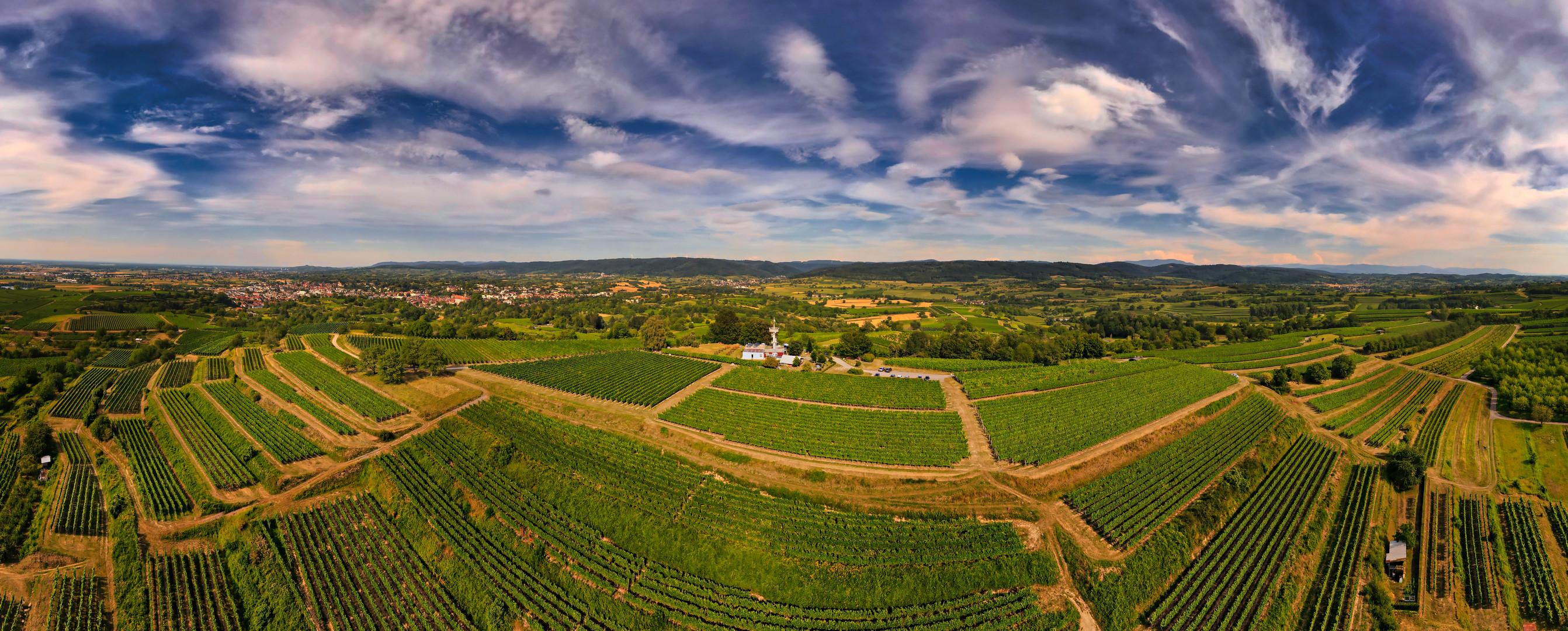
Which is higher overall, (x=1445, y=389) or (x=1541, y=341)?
(x=1541, y=341)

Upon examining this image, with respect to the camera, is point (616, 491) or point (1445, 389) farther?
point (1445, 389)

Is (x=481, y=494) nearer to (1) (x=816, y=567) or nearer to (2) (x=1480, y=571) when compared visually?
(1) (x=816, y=567)

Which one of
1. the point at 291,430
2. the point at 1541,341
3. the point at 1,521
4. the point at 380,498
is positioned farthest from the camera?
the point at 1541,341

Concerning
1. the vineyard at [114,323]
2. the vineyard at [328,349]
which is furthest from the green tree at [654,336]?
the vineyard at [114,323]

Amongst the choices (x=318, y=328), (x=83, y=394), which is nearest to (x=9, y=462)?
(x=83, y=394)

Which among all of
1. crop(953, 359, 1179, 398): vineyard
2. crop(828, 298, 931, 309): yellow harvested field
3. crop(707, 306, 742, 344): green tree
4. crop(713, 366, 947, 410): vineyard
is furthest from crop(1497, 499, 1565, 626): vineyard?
crop(828, 298, 931, 309): yellow harvested field

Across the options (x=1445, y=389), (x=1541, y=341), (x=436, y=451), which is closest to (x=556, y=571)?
(x=436, y=451)

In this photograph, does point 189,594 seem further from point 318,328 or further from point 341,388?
point 318,328
